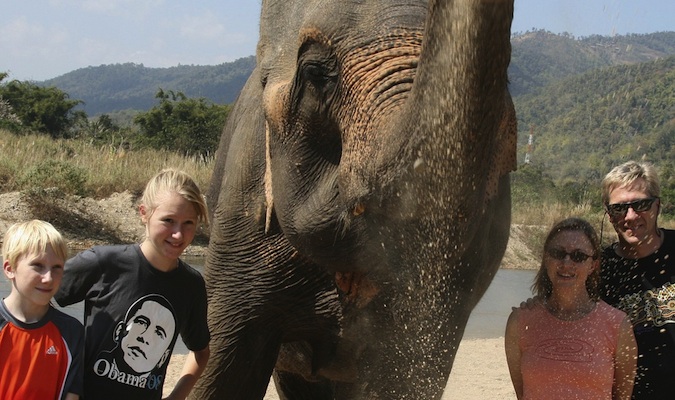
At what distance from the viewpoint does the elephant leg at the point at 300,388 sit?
495 cm

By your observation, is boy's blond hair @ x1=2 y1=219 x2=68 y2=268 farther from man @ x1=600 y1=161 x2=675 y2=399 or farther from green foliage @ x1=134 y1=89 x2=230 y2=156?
green foliage @ x1=134 y1=89 x2=230 y2=156

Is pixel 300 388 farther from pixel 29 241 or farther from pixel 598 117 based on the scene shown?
pixel 598 117

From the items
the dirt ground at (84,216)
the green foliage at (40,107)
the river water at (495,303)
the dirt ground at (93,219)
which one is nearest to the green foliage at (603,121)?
the green foliage at (40,107)

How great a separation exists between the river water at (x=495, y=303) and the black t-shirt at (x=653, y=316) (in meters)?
6.14

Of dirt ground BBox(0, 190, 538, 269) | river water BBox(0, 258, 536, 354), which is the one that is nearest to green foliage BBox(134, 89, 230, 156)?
dirt ground BBox(0, 190, 538, 269)

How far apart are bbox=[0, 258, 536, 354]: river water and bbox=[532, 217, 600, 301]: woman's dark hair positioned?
20.1 feet

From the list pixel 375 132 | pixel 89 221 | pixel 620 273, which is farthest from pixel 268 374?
pixel 89 221

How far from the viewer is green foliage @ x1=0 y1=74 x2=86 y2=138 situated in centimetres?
3622

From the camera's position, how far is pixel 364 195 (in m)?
2.65

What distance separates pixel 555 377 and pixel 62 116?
36.6 meters

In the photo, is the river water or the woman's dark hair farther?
the river water

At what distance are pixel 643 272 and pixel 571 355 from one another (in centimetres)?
60

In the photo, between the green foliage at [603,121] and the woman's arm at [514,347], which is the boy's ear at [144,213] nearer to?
the woman's arm at [514,347]

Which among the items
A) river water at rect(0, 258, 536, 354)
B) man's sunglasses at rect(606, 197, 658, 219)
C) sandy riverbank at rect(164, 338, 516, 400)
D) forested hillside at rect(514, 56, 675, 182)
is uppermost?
forested hillside at rect(514, 56, 675, 182)
